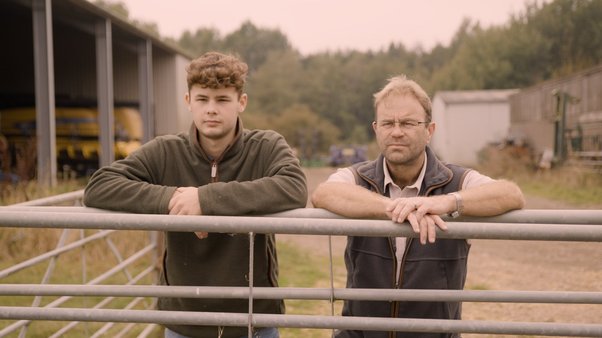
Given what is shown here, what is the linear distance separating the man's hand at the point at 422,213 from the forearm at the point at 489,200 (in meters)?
0.08

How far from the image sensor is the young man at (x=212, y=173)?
2660mm

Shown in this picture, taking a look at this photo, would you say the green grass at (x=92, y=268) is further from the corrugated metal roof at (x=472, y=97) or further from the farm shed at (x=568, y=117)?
the corrugated metal roof at (x=472, y=97)

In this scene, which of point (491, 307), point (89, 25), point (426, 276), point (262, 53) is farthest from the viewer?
point (262, 53)

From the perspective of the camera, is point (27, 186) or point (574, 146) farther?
point (574, 146)

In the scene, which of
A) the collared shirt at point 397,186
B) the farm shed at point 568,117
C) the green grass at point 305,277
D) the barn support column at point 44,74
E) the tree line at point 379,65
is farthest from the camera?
the tree line at point 379,65

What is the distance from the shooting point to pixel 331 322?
7.26ft

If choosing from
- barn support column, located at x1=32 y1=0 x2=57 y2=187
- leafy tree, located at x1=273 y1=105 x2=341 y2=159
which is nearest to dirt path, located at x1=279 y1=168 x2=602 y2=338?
barn support column, located at x1=32 y1=0 x2=57 y2=187

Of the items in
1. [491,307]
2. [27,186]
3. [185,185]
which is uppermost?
[185,185]

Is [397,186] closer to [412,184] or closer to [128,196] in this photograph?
[412,184]

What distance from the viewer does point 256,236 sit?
2.71 metres

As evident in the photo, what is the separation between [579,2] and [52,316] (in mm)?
49142

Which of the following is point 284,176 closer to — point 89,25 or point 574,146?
point 89,25

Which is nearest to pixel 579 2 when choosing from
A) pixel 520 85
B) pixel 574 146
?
pixel 520 85

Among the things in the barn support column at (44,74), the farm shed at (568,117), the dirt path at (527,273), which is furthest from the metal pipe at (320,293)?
the farm shed at (568,117)
